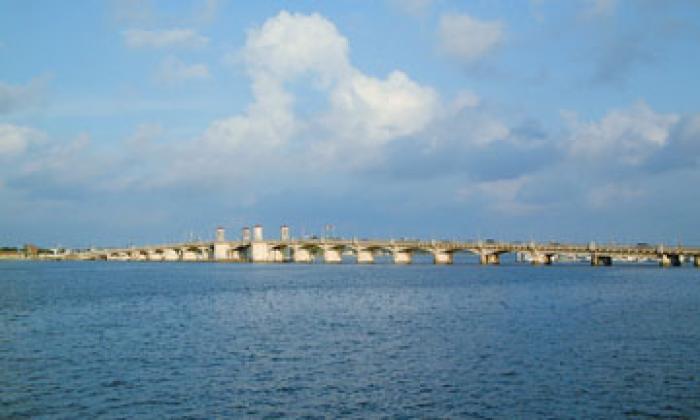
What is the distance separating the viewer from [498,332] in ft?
140

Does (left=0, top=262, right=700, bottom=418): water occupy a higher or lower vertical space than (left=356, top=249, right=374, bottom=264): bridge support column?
lower

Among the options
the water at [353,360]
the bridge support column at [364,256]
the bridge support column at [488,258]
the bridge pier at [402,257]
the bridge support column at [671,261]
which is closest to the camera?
the water at [353,360]

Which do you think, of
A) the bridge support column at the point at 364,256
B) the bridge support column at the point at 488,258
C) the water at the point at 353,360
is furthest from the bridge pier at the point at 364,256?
the water at the point at 353,360

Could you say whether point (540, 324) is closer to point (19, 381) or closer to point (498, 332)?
point (498, 332)

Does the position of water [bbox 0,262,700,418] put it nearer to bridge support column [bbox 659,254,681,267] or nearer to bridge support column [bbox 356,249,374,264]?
bridge support column [bbox 659,254,681,267]

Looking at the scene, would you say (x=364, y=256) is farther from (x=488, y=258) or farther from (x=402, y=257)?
(x=488, y=258)

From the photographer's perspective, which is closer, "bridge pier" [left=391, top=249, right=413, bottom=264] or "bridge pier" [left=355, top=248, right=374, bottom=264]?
"bridge pier" [left=391, top=249, right=413, bottom=264]

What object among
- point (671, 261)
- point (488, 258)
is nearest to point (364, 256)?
point (488, 258)

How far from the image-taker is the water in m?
24.5

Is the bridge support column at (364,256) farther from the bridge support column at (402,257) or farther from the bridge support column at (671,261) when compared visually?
the bridge support column at (671,261)

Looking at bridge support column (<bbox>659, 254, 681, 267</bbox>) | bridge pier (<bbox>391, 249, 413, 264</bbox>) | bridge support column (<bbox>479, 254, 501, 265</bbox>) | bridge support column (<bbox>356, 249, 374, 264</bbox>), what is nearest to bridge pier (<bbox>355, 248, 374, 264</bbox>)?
bridge support column (<bbox>356, 249, 374, 264</bbox>)

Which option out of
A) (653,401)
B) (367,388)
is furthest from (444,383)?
(653,401)

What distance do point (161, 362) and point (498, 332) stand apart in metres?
20.4

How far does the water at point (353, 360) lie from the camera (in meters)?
24.5
